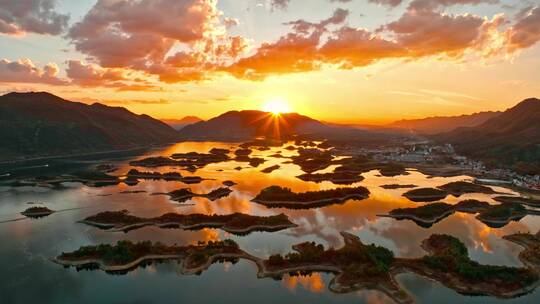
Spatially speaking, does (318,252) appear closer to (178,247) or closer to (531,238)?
(178,247)

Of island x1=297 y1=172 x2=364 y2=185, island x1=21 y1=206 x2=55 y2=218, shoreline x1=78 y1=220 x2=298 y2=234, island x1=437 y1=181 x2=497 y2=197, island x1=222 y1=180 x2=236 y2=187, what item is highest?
island x1=437 y1=181 x2=497 y2=197

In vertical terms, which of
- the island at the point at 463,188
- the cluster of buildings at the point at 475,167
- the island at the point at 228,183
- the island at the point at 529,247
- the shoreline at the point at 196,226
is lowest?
the shoreline at the point at 196,226

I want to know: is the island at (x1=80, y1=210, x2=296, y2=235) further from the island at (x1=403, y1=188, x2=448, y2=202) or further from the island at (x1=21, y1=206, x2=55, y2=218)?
the island at (x1=403, y1=188, x2=448, y2=202)

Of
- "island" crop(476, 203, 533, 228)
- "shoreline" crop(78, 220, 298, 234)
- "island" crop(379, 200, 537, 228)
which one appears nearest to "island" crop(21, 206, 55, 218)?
"shoreline" crop(78, 220, 298, 234)

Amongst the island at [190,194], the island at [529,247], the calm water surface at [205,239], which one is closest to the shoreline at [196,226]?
the calm water surface at [205,239]

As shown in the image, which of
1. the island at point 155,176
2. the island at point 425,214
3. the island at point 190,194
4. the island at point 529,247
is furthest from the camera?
the island at point 155,176

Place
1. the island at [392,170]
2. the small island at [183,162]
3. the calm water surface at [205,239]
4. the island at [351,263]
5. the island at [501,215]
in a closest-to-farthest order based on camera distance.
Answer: the calm water surface at [205,239] → the island at [351,263] → the island at [501,215] → the island at [392,170] → the small island at [183,162]

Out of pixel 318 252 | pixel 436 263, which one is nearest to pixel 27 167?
pixel 318 252

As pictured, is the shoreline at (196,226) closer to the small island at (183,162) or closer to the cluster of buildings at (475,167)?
the cluster of buildings at (475,167)
